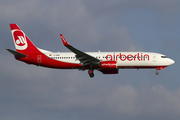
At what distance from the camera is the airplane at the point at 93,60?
6050 cm

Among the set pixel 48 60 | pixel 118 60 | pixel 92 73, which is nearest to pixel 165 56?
pixel 118 60

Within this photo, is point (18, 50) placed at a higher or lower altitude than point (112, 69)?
higher

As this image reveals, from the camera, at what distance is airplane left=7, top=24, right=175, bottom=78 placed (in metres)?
60.5

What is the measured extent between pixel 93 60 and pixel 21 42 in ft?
50.1

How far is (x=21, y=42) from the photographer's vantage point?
6569 cm

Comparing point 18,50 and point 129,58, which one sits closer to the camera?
point 129,58

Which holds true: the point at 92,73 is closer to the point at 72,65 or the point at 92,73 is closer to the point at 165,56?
the point at 72,65

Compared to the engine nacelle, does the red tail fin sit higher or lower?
higher

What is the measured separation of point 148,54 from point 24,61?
22.9 m

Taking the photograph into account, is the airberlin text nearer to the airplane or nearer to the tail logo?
the airplane

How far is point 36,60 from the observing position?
207 feet

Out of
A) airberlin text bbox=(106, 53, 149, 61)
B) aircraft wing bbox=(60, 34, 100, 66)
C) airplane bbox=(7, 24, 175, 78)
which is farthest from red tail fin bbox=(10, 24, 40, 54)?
airberlin text bbox=(106, 53, 149, 61)

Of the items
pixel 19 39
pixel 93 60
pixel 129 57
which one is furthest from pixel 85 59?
pixel 19 39

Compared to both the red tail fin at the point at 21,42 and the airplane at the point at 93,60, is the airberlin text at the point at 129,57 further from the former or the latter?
the red tail fin at the point at 21,42
